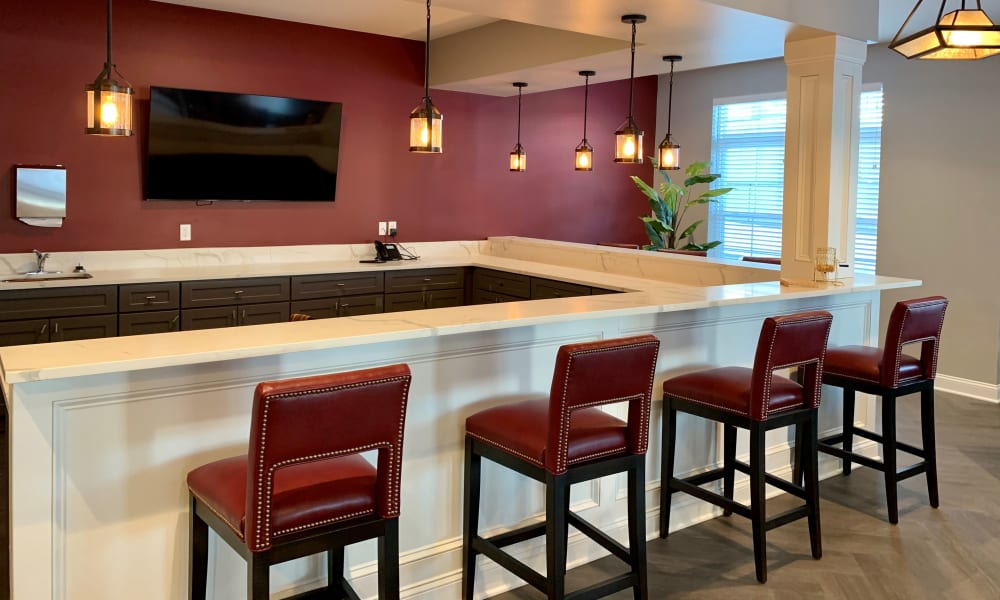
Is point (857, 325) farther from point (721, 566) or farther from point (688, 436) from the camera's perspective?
point (721, 566)

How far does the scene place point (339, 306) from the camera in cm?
572

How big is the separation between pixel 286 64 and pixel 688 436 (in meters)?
3.93

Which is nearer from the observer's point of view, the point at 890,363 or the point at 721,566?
the point at 721,566

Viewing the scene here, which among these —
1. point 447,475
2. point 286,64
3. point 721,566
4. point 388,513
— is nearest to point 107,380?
point 388,513

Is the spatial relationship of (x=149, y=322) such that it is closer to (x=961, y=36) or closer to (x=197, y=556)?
(x=197, y=556)

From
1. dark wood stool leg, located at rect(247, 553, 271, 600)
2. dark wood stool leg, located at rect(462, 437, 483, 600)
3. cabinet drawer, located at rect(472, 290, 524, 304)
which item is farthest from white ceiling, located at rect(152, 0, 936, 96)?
dark wood stool leg, located at rect(247, 553, 271, 600)

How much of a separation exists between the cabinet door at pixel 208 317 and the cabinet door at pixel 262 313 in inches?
2.4

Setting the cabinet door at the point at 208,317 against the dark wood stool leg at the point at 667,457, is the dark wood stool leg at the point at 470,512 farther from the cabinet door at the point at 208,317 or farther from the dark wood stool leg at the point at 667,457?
the cabinet door at the point at 208,317

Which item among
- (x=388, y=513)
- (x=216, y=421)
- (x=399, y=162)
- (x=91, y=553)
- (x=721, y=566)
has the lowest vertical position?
(x=721, y=566)

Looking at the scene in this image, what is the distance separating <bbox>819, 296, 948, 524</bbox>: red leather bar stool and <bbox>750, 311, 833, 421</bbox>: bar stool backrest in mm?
591

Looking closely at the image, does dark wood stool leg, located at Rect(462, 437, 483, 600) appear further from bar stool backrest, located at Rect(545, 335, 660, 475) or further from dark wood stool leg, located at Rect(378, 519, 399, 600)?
dark wood stool leg, located at Rect(378, 519, 399, 600)

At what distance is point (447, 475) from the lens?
2945 mm

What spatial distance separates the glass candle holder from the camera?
416cm

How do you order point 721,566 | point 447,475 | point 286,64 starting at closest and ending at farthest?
point 447,475
point 721,566
point 286,64
